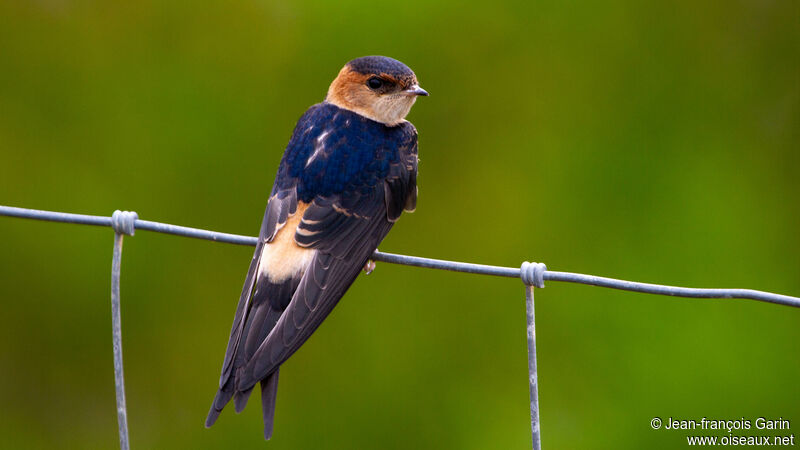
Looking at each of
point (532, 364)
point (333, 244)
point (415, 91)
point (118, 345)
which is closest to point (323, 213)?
point (333, 244)

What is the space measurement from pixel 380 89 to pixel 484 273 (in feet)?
2.75

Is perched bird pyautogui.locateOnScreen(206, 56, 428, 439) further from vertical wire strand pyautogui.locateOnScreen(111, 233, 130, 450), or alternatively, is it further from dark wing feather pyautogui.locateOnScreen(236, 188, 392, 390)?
vertical wire strand pyautogui.locateOnScreen(111, 233, 130, 450)

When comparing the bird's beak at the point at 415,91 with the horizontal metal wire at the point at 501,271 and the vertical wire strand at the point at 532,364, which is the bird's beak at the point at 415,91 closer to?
the horizontal metal wire at the point at 501,271

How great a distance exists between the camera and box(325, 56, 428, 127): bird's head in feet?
6.22

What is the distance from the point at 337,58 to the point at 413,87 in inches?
17.3

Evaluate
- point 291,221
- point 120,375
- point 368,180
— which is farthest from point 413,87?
point 120,375

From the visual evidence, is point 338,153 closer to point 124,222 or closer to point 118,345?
point 124,222

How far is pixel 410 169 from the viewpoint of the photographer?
1.81 metres

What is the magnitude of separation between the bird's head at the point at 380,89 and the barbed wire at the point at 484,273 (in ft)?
1.64

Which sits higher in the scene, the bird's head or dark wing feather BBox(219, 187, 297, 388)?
the bird's head

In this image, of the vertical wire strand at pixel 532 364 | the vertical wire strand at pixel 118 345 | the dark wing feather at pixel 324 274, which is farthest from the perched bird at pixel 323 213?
the vertical wire strand at pixel 532 364

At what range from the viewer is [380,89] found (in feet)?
6.29

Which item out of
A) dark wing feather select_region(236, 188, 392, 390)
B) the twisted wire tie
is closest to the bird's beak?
dark wing feather select_region(236, 188, 392, 390)

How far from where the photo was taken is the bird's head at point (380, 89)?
1.90 metres
